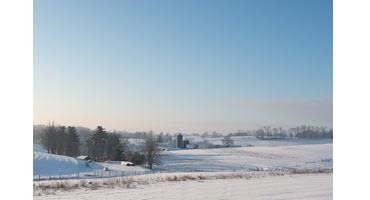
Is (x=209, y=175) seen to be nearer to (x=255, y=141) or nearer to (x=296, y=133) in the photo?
(x=255, y=141)

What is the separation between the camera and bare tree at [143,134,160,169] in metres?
2.93

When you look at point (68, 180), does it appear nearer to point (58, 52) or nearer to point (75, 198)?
point (75, 198)

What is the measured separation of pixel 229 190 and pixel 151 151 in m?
0.62

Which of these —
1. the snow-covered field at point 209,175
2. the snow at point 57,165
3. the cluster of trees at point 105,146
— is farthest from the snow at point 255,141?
the snow at point 57,165

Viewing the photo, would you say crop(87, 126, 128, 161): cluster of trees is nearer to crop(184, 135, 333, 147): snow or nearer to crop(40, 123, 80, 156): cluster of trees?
crop(40, 123, 80, 156): cluster of trees

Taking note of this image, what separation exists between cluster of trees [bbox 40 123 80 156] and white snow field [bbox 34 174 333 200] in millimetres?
279

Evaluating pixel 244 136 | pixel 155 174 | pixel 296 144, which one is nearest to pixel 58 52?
pixel 155 174

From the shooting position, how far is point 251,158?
3387 mm

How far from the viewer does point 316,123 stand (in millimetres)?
3271

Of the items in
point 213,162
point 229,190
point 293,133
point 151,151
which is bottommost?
point 229,190

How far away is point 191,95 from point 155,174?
0.62 m

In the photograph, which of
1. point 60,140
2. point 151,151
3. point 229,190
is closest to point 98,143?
point 60,140

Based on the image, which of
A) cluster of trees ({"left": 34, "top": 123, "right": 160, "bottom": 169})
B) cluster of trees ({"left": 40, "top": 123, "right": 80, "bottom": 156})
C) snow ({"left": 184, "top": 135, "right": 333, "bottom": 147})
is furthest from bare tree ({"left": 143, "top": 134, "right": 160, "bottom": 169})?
cluster of trees ({"left": 40, "top": 123, "right": 80, "bottom": 156})

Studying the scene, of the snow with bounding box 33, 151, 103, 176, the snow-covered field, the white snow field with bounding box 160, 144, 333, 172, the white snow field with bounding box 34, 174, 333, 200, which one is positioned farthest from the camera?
the white snow field with bounding box 160, 144, 333, 172
